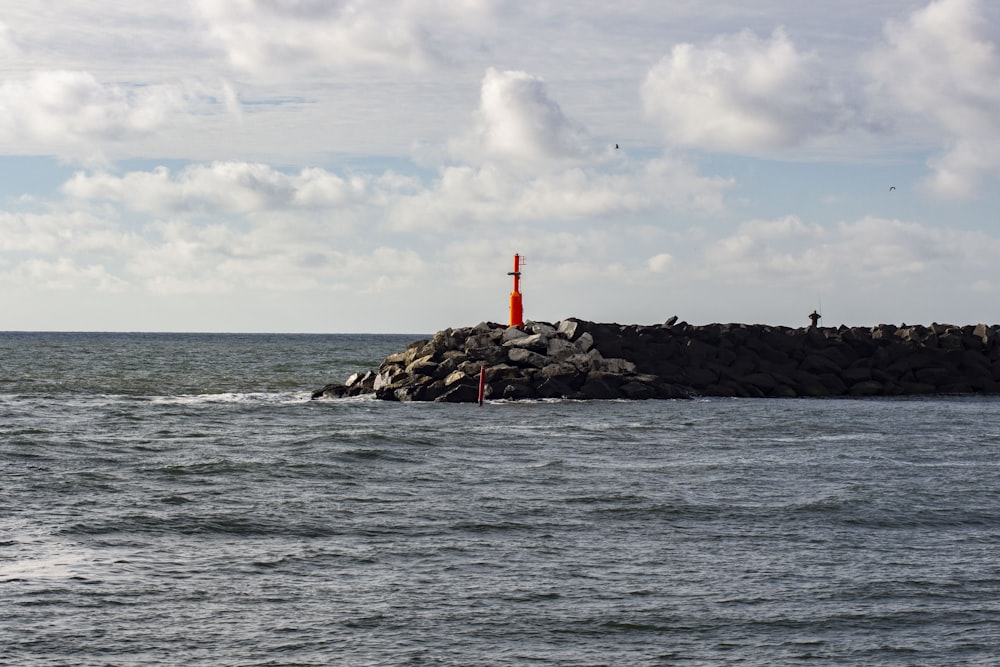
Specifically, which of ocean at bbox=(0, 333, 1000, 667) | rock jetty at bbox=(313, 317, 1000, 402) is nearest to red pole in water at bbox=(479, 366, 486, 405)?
rock jetty at bbox=(313, 317, 1000, 402)

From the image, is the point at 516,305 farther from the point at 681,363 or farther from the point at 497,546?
the point at 497,546

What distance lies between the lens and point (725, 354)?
41688mm

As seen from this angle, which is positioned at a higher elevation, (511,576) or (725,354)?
(725,354)

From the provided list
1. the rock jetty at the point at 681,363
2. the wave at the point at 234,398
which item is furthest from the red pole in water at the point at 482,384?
the wave at the point at 234,398

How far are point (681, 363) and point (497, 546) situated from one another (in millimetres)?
27488

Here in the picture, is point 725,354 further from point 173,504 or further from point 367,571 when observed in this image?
Result: point 367,571

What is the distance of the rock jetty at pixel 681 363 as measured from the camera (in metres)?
37.3

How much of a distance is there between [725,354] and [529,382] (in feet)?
27.5

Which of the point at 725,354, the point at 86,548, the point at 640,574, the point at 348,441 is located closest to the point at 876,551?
the point at 640,574

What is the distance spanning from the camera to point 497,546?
551 inches

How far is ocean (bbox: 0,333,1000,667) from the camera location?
405 inches

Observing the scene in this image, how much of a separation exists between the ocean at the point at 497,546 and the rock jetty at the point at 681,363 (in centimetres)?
953

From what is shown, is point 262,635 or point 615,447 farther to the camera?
point 615,447

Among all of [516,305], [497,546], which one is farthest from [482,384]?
[497,546]
